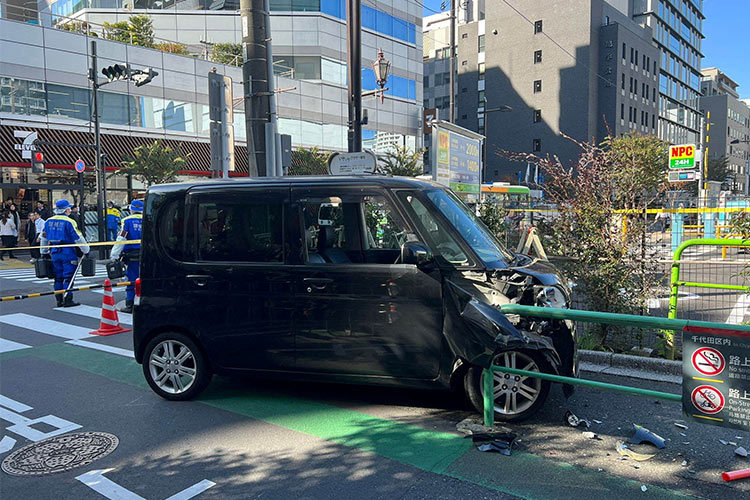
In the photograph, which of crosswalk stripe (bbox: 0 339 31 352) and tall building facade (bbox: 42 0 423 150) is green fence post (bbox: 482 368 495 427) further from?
tall building facade (bbox: 42 0 423 150)

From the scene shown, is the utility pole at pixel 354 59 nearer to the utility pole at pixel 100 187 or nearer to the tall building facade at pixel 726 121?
the utility pole at pixel 100 187

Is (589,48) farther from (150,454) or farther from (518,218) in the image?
(150,454)

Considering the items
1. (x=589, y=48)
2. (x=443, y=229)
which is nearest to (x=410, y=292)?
(x=443, y=229)

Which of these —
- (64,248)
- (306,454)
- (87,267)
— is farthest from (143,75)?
(306,454)

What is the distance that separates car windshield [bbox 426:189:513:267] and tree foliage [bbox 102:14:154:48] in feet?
99.9

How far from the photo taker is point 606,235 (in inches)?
247

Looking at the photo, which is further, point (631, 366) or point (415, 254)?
point (631, 366)

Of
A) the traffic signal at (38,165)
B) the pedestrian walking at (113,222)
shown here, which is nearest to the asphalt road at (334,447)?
the pedestrian walking at (113,222)

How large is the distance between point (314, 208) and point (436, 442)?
217 cm

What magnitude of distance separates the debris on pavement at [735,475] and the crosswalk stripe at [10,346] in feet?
26.4

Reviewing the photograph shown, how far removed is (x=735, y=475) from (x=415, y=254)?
256cm

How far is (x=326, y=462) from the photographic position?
12.7 feet

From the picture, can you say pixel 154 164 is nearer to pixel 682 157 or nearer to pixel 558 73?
pixel 682 157

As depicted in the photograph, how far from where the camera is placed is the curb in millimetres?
5461
